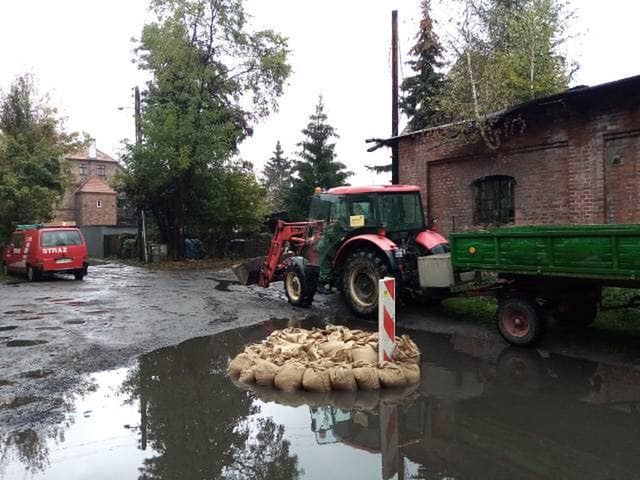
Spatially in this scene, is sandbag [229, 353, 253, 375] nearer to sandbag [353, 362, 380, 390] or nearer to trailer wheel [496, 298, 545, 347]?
sandbag [353, 362, 380, 390]

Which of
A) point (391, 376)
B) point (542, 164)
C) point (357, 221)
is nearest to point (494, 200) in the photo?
point (542, 164)

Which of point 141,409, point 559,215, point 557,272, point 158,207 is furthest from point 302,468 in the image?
point 158,207

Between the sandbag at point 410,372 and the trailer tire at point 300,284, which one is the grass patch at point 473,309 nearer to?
the trailer tire at point 300,284

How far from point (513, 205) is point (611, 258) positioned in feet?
18.8

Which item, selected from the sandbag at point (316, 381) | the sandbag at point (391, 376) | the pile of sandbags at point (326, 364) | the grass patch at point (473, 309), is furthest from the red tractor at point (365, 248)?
the sandbag at point (316, 381)

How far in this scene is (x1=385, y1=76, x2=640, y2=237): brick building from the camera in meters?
10.4

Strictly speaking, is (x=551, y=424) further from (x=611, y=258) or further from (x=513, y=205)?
(x=513, y=205)

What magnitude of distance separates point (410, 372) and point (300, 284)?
228 inches

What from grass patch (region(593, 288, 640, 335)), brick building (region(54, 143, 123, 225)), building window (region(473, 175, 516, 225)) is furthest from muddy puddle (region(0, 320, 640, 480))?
brick building (region(54, 143, 123, 225))

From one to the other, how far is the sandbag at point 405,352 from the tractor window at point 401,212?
13.7 ft

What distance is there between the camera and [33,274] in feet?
63.8

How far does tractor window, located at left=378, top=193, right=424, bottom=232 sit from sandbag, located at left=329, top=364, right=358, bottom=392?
534 cm

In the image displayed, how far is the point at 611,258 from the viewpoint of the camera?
678 centimetres

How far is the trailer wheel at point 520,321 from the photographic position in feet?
25.7
